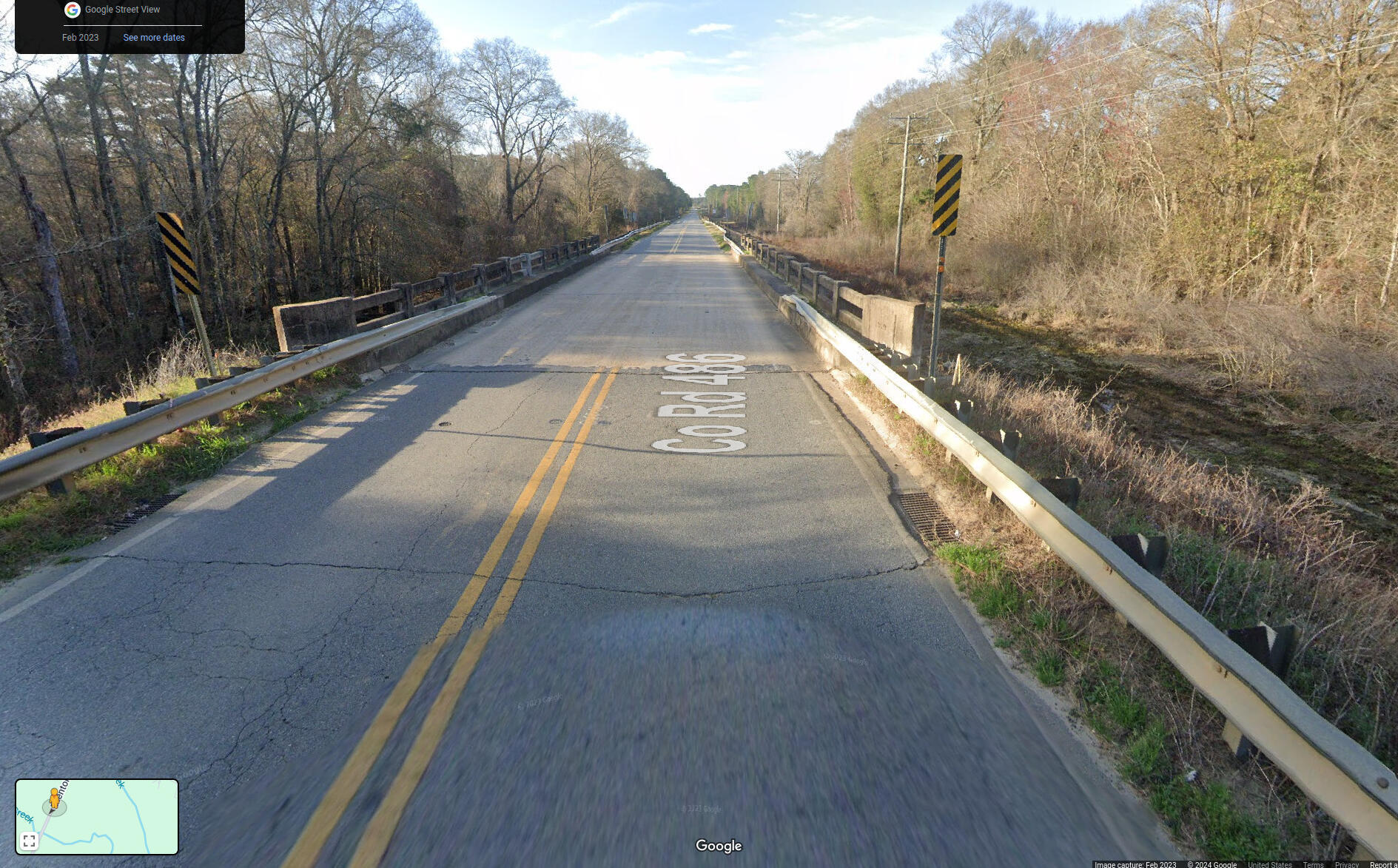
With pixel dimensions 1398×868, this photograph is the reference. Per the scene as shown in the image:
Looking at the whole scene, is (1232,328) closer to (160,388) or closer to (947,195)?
(947,195)

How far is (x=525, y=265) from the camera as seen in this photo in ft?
72.8

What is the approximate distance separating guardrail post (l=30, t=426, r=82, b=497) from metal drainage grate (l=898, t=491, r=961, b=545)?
6764 millimetres

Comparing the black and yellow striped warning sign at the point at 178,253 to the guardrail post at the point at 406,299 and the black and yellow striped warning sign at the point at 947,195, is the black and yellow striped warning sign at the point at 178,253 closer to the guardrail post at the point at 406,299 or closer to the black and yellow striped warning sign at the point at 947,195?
the guardrail post at the point at 406,299

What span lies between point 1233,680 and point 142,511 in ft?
23.6

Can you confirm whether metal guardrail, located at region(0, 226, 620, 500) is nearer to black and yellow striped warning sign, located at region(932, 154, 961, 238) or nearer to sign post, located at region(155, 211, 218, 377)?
sign post, located at region(155, 211, 218, 377)

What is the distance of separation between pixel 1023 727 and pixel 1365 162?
1717cm

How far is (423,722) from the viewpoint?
3.07 m

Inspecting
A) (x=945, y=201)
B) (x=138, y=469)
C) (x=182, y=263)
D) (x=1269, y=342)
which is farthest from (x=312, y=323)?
(x=1269, y=342)

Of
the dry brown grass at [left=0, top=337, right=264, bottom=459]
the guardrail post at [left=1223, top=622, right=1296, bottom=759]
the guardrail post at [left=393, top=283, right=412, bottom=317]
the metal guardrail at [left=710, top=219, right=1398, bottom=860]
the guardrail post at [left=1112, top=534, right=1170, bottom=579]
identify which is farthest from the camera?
the guardrail post at [left=393, top=283, right=412, bottom=317]

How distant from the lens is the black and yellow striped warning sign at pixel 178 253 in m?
8.87

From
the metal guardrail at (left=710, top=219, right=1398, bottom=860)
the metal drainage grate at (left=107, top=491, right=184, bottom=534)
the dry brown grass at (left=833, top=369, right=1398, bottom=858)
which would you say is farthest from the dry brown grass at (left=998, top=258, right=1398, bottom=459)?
the metal drainage grate at (left=107, top=491, right=184, bottom=534)

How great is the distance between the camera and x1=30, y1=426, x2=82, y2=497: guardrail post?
5.28 m

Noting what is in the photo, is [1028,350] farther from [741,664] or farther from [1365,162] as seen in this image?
[741,664]

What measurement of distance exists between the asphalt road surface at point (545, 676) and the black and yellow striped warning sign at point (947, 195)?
464cm
